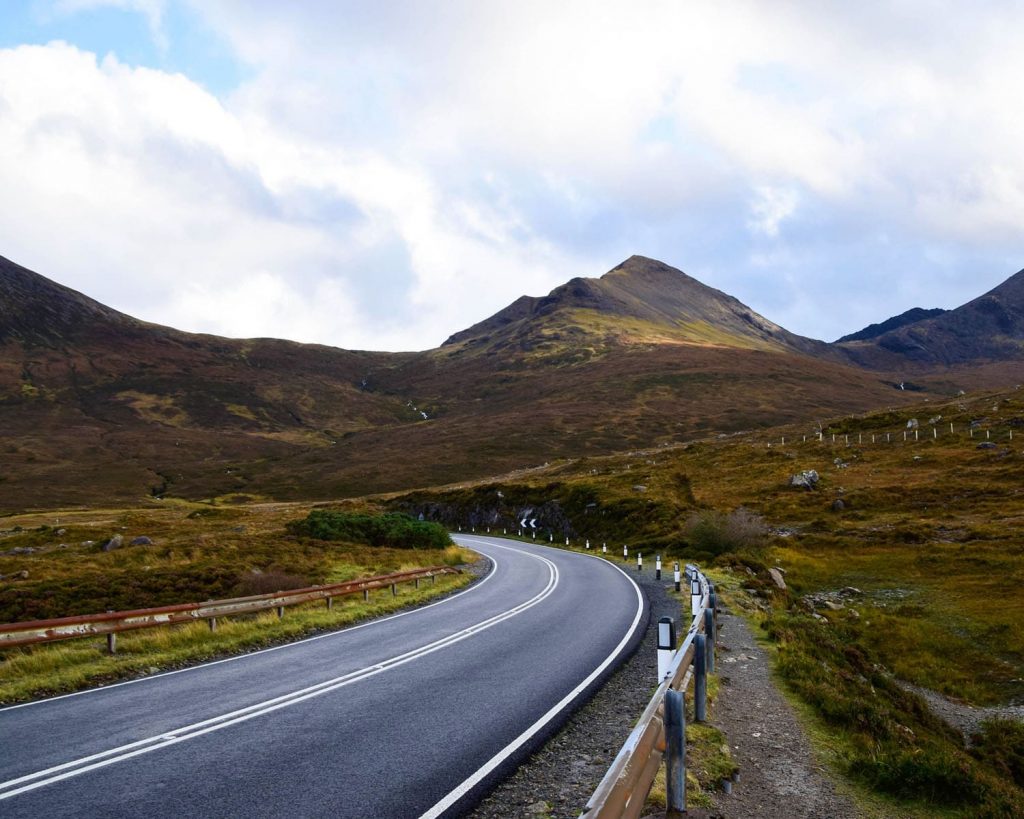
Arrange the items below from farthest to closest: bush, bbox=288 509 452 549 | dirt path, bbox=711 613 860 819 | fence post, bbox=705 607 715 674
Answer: bush, bbox=288 509 452 549 → fence post, bbox=705 607 715 674 → dirt path, bbox=711 613 860 819

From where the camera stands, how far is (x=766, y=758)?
700 centimetres

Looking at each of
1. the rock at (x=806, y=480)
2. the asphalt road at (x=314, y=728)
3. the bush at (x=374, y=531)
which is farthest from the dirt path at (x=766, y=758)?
the rock at (x=806, y=480)

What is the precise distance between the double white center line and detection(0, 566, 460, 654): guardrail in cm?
558

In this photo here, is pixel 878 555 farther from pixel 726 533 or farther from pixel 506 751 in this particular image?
pixel 506 751

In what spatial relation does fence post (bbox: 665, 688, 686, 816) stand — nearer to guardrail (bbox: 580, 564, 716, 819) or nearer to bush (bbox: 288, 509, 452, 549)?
guardrail (bbox: 580, 564, 716, 819)

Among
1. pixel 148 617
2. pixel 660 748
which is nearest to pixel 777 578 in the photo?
pixel 148 617

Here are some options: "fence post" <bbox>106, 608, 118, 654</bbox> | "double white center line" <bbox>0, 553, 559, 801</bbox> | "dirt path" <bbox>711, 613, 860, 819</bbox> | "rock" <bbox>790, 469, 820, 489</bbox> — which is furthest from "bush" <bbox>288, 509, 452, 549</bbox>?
"dirt path" <bbox>711, 613, 860, 819</bbox>

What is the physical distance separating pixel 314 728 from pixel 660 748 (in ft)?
14.7

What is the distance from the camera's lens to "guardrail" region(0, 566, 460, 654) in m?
12.5

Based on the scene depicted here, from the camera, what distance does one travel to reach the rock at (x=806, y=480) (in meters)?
45.9

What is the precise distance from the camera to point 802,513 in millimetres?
39781

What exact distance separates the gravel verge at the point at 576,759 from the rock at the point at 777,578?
46.5 feet

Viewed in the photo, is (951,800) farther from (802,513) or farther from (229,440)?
(229,440)

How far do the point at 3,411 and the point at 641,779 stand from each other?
22016cm
